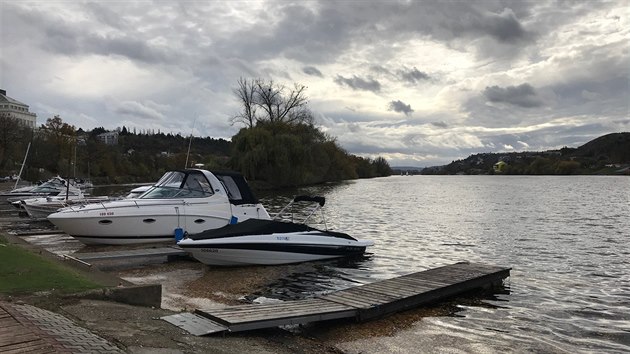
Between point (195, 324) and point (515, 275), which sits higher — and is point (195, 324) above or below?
above

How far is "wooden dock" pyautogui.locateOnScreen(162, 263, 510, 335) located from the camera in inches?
308

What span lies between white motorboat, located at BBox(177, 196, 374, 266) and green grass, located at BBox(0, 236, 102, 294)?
171 inches

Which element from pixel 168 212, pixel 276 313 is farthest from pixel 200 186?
pixel 276 313

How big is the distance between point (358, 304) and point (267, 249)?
18.8ft

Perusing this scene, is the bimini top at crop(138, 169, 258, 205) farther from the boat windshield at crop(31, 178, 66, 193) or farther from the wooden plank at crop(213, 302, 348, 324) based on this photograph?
the boat windshield at crop(31, 178, 66, 193)

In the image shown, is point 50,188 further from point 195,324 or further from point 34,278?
point 195,324

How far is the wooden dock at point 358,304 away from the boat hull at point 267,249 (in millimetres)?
4094

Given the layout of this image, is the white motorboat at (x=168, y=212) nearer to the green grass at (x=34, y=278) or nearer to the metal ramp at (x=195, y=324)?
the green grass at (x=34, y=278)

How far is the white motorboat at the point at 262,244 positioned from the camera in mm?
14203

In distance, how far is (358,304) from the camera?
9.53 metres

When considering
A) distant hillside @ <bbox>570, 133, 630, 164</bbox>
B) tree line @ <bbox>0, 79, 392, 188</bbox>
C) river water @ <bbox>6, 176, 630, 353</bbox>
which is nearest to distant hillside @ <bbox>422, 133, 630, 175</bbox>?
distant hillside @ <bbox>570, 133, 630, 164</bbox>

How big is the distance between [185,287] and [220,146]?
606 feet

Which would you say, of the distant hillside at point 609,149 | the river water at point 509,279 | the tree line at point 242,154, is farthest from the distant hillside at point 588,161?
the river water at point 509,279

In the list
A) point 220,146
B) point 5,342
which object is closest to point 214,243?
point 5,342
